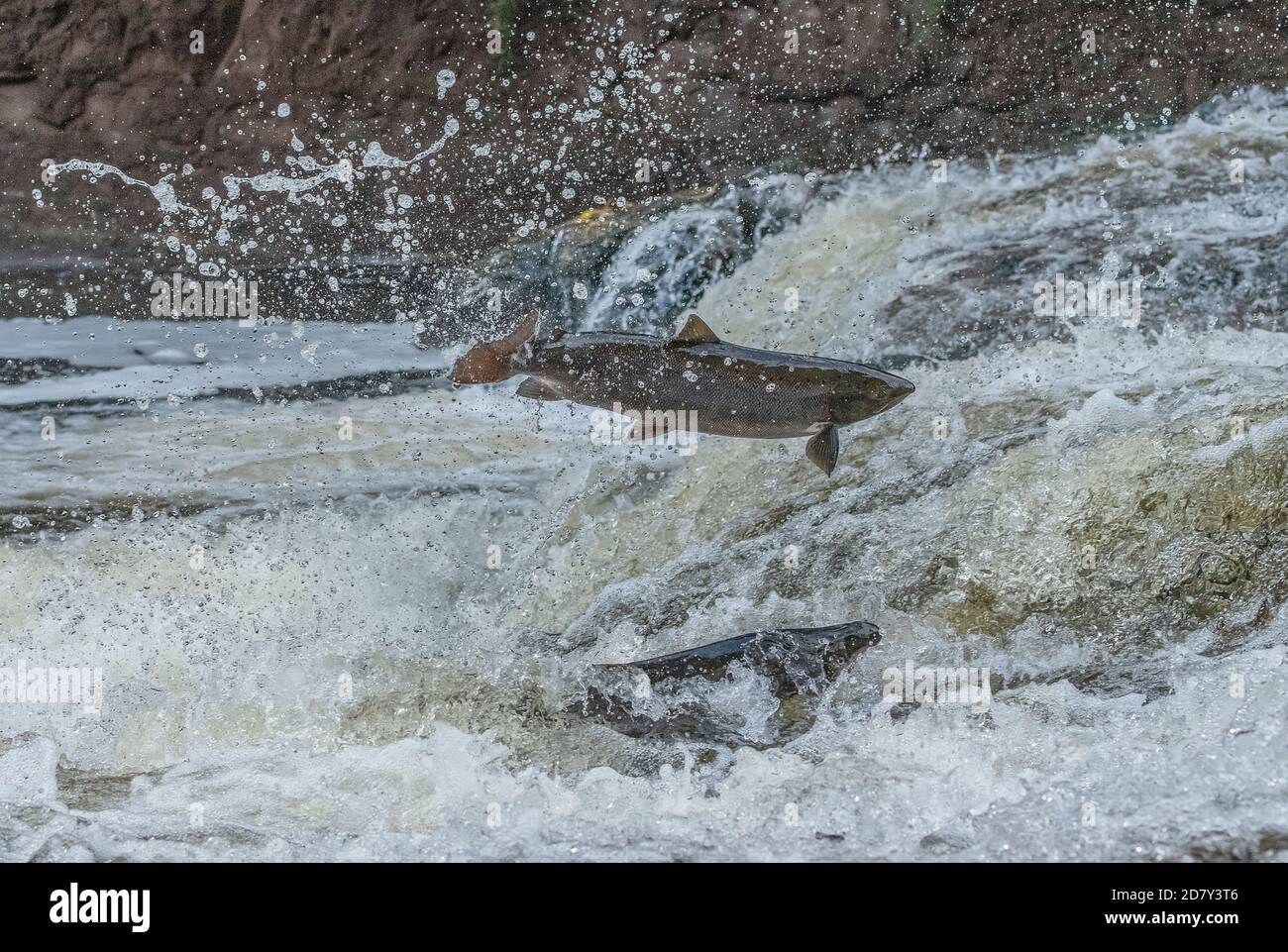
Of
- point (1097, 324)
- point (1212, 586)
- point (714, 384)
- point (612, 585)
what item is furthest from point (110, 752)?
point (1097, 324)

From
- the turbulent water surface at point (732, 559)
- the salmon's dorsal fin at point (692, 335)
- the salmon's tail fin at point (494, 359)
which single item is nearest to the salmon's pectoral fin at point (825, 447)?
the turbulent water surface at point (732, 559)

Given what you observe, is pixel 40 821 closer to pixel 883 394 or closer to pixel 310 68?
pixel 883 394

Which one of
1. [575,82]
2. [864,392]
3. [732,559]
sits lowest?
[732,559]

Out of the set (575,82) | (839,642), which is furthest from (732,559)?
(575,82)

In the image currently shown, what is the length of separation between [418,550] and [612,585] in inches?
36.9

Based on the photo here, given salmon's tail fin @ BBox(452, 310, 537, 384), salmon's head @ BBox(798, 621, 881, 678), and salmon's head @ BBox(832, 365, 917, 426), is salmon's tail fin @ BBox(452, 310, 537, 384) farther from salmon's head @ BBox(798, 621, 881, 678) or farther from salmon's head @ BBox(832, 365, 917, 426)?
salmon's head @ BBox(798, 621, 881, 678)

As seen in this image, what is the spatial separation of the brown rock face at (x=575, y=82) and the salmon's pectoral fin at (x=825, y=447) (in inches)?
71.4

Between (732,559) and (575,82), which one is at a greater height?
(575,82)

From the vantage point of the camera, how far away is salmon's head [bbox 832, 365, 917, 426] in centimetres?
412

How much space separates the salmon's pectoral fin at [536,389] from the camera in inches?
162

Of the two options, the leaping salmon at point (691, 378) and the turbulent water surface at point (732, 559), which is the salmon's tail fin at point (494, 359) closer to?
the leaping salmon at point (691, 378)

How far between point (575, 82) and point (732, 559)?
2333mm

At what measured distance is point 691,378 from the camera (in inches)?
158

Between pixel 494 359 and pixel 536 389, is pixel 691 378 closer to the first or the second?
pixel 536 389
